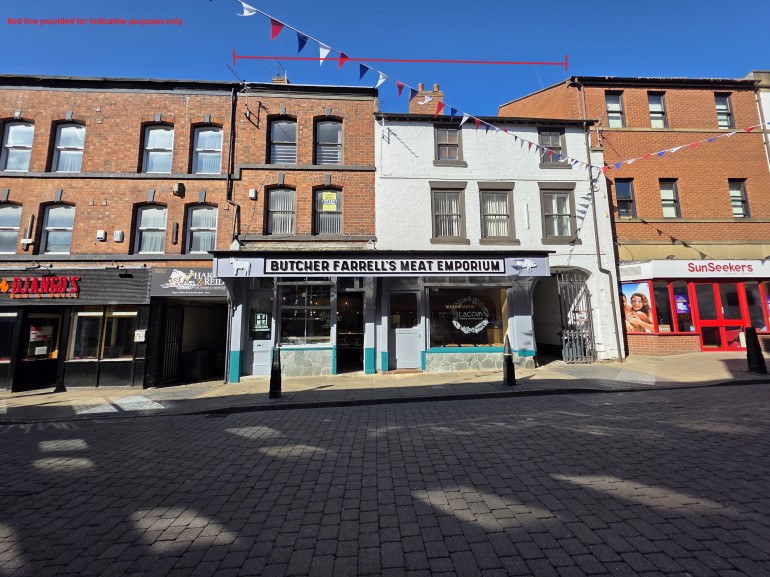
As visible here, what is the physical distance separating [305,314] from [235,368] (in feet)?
8.88

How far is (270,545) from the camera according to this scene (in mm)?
2826

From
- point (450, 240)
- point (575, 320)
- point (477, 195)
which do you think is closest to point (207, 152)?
point (450, 240)

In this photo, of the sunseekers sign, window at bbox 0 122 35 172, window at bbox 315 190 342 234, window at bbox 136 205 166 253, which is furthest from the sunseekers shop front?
window at bbox 0 122 35 172

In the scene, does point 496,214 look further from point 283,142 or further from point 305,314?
point 283,142

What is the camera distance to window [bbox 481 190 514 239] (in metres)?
12.6

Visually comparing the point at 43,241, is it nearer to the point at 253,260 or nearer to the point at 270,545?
the point at 253,260

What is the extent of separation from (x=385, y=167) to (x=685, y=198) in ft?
40.0

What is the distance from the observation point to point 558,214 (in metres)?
13.0

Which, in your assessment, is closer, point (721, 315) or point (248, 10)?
point (248, 10)

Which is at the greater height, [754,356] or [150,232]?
[150,232]

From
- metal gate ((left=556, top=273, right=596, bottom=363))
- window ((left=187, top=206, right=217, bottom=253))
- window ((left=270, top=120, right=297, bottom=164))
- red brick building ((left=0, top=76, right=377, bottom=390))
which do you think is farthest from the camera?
window ((left=270, top=120, right=297, bottom=164))

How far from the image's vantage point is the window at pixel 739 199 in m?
14.4

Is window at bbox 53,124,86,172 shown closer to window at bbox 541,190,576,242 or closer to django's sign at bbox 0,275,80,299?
django's sign at bbox 0,275,80,299

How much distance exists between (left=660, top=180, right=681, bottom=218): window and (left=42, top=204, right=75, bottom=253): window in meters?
21.9
